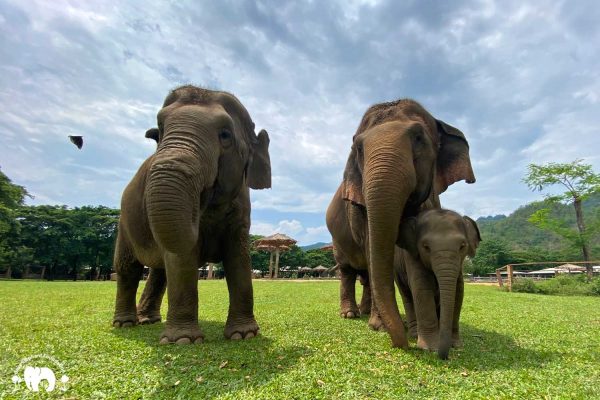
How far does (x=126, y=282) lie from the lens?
21.1ft

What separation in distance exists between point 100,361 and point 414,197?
12.7ft

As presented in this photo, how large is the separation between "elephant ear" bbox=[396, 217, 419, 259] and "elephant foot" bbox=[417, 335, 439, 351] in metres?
0.86

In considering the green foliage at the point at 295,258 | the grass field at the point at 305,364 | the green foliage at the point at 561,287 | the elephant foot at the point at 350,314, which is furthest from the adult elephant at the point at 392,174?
the green foliage at the point at 295,258

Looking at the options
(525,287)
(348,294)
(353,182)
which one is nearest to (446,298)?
(353,182)

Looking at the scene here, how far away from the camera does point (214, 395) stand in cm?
286

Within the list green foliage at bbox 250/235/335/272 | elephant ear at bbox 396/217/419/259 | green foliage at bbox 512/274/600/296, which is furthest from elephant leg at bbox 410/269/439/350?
green foliage at bbox 250/235/335/272

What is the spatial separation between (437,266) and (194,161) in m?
2.64

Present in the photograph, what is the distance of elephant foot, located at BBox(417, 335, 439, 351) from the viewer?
4.20m

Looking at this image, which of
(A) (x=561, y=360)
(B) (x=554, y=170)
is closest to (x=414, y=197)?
(A) (x=561, y=360)

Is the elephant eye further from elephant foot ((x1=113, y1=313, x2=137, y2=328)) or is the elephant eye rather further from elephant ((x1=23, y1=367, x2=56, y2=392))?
elephant foot ((x1=113, y1=313, x2=137, y2=328))

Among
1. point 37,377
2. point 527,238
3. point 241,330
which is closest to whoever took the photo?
point 37,377

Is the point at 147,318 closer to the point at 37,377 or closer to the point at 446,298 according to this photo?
the point at 37,377

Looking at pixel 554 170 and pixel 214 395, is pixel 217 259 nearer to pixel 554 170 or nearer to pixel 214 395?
pixel 214 395

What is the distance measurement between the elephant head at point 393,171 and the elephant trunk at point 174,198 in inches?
76.0
